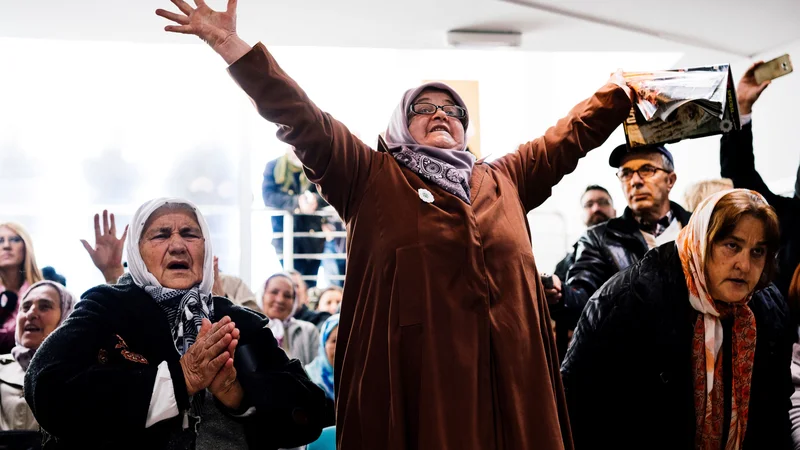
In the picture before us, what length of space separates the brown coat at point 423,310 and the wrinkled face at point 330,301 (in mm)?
3034

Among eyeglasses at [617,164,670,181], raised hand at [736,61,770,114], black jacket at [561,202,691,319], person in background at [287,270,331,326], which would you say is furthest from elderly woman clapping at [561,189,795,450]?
person in background at [287,270,331,326]

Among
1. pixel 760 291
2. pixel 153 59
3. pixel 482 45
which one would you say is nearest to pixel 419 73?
pixel 482 45

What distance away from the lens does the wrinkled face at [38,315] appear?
3.66 m

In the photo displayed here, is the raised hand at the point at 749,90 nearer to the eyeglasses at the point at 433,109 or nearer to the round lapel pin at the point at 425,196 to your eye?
the eyeglasses at the point at 433,109

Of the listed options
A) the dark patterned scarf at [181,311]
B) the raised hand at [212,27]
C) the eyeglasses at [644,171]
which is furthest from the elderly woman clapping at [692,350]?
the raised hand at [212,27]

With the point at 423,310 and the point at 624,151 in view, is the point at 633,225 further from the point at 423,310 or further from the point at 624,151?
the point at 423,310

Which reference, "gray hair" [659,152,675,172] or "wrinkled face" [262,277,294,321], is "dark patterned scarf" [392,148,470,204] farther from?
"wrinkled face" [262,277,294,321]

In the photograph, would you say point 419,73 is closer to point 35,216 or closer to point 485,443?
point 35,216

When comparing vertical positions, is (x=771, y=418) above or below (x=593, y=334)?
below

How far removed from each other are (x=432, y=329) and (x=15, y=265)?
3120mm

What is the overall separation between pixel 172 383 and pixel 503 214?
1.05 meters

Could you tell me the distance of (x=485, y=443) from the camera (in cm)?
212

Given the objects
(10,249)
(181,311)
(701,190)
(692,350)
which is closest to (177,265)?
(181,311)

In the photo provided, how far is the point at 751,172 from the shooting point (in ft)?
11.5
